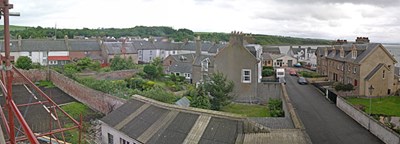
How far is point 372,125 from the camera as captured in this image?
21.4m

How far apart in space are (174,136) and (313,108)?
15392 millimetres

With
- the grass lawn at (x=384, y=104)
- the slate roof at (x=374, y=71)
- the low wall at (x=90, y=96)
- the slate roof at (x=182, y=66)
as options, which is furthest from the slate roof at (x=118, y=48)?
the grass lawn at (x=384, y=104)

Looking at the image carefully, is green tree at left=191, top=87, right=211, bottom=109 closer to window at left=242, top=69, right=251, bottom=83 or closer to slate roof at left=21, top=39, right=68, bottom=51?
window at left=242, top=69, right=251, bottom=83

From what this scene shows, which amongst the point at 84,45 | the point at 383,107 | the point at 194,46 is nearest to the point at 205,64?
the point at 383,107

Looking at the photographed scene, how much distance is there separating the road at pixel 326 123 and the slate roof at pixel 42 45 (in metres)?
45.7

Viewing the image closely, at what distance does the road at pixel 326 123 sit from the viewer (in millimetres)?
20062

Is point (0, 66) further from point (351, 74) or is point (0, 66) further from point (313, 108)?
point (351, 74)

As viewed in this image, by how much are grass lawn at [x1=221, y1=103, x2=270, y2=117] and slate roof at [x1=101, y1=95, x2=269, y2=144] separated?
8.15m

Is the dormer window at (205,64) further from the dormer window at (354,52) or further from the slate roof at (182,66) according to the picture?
the dormer window at (354,52)

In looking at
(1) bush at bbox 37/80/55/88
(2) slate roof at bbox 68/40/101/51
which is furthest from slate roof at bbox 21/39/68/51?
(1) bush at bbox 37/80/55/88

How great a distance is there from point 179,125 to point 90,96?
16362 millimetres

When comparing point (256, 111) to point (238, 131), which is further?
point (256, 111)

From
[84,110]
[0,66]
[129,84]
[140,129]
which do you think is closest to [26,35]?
[129,84]

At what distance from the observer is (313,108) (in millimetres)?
27984
